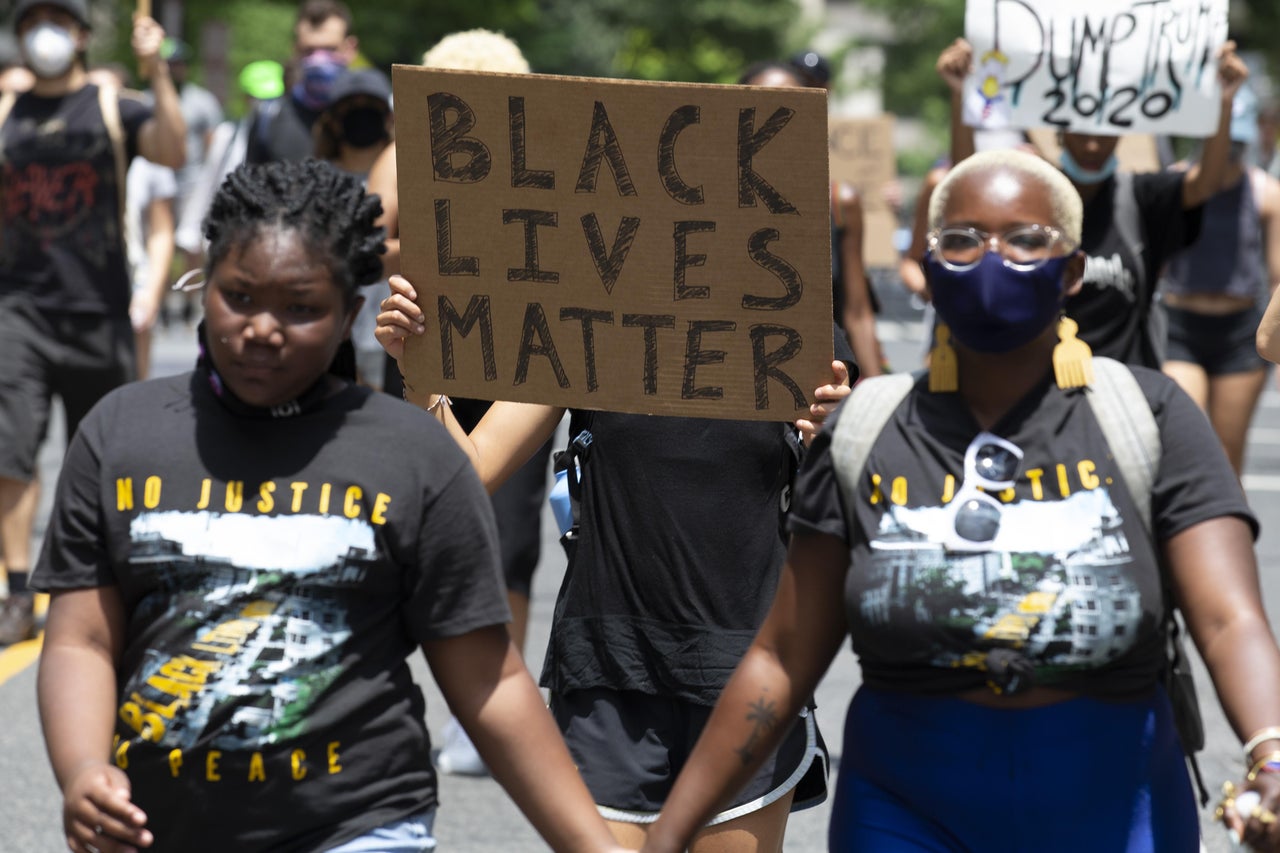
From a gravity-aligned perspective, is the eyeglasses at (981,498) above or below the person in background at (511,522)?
above

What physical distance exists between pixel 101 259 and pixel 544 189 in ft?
15.6

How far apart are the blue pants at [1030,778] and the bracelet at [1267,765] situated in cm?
21

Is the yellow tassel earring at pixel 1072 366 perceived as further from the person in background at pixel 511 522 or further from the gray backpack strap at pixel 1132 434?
the person in background at pixel 511 522

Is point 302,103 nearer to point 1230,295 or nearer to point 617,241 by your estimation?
point 1230,295

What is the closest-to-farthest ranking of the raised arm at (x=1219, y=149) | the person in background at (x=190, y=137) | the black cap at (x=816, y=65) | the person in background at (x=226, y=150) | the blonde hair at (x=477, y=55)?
the blonde hair at (x=477, y=55) < the raised arm at (x=1219, y=149) < the black cap at (x=816, y=65) < the person in background at (x=226, y=150) < the person in background at (x=190, y=137)

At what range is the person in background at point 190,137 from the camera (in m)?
13.1

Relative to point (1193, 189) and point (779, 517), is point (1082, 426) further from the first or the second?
point (1193, 189)

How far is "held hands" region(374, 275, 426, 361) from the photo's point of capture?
3.94m

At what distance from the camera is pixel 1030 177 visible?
3.09m

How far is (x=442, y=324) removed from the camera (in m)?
3.95

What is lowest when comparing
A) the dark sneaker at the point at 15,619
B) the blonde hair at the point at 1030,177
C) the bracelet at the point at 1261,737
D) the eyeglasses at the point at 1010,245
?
the dark sneaker at the point at 15,619

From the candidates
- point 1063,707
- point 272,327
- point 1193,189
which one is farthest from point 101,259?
point 1063,707

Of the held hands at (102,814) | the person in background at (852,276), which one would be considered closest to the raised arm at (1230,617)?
the held hands at (102,814)

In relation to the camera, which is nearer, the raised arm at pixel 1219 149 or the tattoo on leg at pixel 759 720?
the tattoo on leg at pixel 759 720
